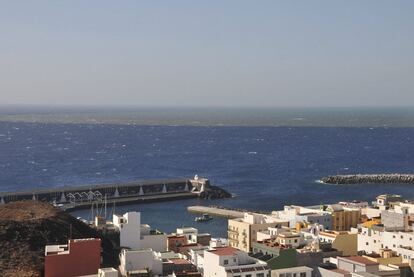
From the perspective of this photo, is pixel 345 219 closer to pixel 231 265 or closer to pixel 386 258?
pixel 386 258

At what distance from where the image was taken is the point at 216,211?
67250 mm

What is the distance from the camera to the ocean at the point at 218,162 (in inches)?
3002

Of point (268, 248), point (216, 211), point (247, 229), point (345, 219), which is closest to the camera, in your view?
point (268, 248)

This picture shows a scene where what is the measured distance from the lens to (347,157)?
12738 centimetres

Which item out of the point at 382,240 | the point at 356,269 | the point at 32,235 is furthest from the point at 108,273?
the point at 382,240

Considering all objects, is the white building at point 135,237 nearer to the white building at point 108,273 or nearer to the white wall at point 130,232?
the white wall at point 130,232

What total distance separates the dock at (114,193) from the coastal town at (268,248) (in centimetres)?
2996

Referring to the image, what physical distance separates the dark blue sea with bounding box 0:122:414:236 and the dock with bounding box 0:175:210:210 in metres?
2.74

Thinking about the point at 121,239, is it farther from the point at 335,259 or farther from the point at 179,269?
the point at 335,259

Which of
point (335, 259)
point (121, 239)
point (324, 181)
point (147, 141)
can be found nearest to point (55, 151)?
point (147, 141)

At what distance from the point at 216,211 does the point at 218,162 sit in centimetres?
4997

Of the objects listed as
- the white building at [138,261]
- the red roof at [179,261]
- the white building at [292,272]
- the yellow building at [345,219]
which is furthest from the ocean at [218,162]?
the white building at [292,272]

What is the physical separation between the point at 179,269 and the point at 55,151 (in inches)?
4425

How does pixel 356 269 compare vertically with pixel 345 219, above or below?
above
